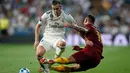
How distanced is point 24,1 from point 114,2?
21.4 feet

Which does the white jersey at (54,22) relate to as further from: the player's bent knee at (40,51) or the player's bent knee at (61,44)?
the player's bent knee at (40,51)

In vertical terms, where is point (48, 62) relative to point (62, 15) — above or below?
below

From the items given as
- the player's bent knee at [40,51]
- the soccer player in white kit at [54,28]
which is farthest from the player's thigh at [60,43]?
the player's bent knee at [40,51]

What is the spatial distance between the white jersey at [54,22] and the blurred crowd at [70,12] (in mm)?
15939

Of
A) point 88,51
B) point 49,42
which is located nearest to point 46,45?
point 49,42

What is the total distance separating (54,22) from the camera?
45.3 feet

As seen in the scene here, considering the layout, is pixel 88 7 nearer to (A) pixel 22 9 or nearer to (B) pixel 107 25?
(B) pixel 107 25

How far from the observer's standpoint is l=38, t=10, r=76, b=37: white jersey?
13734mm

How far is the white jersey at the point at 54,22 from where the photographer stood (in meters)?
13.7

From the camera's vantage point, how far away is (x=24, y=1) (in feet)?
110

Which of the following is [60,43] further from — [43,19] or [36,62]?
[36,62]

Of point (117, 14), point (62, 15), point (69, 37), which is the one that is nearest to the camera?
point (62, 15)

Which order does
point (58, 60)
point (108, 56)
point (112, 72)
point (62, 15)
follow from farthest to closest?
point (108, 56), point (112, 72), point (62, 15), point (58, 60)

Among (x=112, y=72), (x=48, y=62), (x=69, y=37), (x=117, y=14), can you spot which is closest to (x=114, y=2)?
(x=117, y=14)
